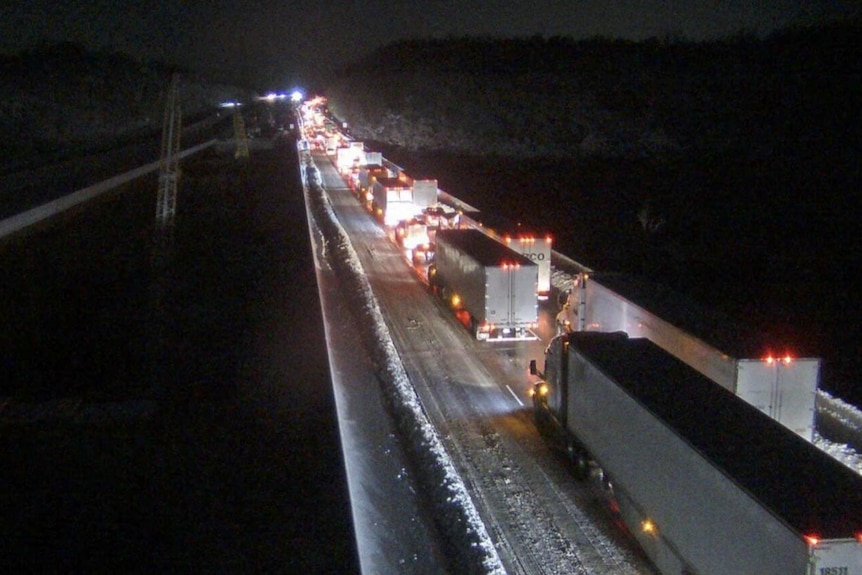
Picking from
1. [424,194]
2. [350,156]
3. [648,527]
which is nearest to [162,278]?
[424,194]

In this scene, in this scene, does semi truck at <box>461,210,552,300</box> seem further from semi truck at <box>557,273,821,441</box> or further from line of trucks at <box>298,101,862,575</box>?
line of trucks at <box>298,101,862,575</box>

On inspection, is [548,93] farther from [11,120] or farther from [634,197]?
[11,120]

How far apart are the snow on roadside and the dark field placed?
157 cm

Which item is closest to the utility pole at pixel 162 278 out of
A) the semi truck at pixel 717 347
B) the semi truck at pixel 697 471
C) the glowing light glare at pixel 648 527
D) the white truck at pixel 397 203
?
the white truck at pixel 397 203

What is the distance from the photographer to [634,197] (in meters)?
66.6

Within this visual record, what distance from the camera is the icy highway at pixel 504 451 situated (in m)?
12.5

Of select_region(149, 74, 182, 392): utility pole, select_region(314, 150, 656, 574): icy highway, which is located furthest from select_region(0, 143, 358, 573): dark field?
select_region(314, 150, 656, 574): icy highway

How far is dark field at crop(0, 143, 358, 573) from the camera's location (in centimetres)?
1336

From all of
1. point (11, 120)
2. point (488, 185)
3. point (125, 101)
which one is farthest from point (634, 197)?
point (125, 101)

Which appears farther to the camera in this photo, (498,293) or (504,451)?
(498,293)

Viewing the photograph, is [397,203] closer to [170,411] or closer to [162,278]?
[162,278]

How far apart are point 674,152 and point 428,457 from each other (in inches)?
3691

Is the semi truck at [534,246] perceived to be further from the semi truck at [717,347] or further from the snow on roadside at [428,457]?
the semi truck at [717,347]

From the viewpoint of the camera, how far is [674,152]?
103m
